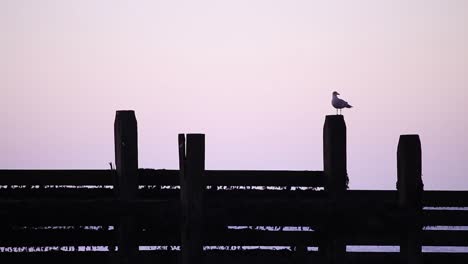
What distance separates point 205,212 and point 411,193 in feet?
6.74

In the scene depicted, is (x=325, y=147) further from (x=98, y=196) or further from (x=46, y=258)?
(x=46, y=258)

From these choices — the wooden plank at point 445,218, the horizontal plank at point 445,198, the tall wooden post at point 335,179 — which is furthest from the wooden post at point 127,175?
the horizontal plank at point 445,198

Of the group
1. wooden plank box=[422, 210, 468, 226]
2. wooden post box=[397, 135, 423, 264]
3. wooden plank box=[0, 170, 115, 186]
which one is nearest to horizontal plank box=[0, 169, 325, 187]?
wooden plank box=[0, 170, 115, 186]

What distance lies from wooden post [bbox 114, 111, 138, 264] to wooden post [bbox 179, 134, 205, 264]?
50cm

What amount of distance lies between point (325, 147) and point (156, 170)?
1.76 metres

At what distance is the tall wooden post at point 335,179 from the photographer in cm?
736

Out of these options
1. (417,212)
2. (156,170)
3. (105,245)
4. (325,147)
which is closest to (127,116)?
(156,170)

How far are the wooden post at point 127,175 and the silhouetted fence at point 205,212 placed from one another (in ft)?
0.03

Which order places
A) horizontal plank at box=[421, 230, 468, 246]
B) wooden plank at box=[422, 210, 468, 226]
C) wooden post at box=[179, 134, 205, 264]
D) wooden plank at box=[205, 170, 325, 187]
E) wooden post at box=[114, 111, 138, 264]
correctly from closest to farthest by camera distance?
wooden post at box=[179, 134, 205, 264], wooden post at box=[114, 111, 138, 264], wooden plank at box=[422, 210, 468, 226], wooden plank at box=[205, 170, 325, 187], horizontal plank at box=[421, 230, 468, 246]

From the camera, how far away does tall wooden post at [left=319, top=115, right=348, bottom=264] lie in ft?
24.2

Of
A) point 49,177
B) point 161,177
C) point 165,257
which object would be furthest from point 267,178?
point 49,177

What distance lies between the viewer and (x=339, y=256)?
7.41 m

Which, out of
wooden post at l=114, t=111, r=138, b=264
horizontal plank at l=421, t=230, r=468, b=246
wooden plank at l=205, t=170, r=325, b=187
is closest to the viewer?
wooden post at l=114, t=111, r=138, b=264

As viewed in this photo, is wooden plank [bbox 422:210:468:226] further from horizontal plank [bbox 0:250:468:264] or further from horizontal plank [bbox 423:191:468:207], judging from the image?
horizontal plank [bbox 0:250:468:264]
